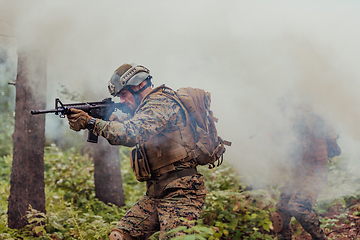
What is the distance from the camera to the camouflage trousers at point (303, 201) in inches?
138

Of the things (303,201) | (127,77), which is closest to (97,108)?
(127,77)

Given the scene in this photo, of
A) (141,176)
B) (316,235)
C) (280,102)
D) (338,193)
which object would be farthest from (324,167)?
(141,176)

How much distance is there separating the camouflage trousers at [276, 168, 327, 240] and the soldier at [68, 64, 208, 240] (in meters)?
1.58

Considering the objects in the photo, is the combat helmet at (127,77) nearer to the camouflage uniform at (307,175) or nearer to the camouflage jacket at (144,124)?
the camouflage jacket at (144,124)

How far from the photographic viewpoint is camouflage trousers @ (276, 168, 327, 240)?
11.5ft

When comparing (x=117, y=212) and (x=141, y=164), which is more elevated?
(x=141, y=164)

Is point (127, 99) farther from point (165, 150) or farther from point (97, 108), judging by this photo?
point (165, 150)

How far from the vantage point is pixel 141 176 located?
2.60m

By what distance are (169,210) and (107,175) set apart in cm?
285

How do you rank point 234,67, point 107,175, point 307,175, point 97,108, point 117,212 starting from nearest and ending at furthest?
point 97,108 → point 307,175 → point 117,212 → point 234,67 → point 107,175

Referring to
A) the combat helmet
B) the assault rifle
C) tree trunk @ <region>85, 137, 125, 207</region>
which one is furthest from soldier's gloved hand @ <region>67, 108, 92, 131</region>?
tree trunk @ <region>85, 137, 125, 207</region>

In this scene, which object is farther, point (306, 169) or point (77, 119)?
point (306, 169)

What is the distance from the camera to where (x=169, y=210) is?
2461 millimetres

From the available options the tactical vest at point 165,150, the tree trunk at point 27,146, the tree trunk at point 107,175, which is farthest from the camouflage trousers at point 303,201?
the tree trunk at point 27,146
